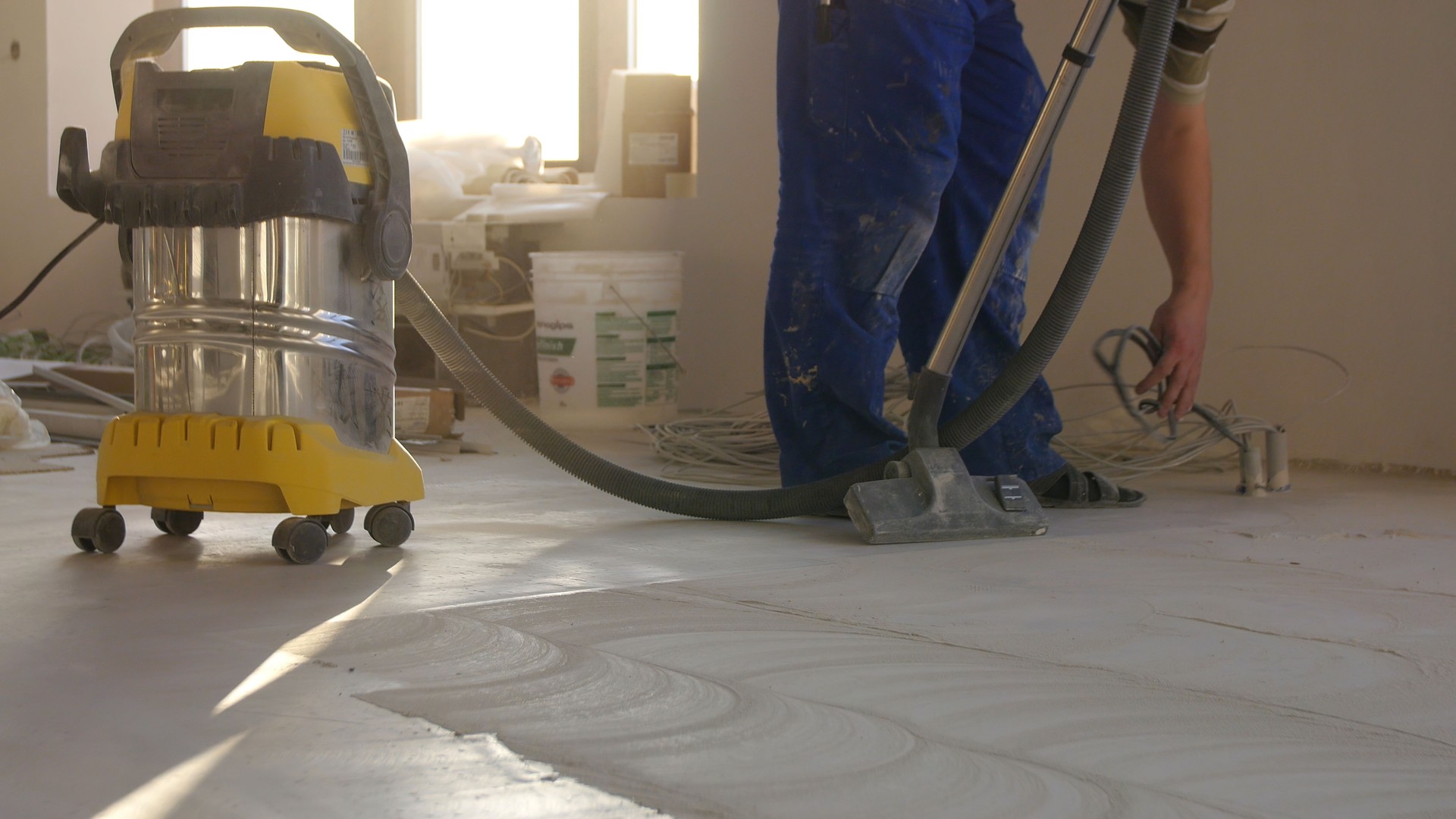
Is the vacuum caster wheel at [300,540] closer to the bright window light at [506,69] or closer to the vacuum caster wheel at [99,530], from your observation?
the vacuum caster wheel at [99,530]

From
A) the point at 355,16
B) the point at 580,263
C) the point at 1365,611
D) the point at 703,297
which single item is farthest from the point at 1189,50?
the point at 355,16

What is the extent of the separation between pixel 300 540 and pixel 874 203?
0.80 m

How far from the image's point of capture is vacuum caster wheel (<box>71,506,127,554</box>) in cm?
127

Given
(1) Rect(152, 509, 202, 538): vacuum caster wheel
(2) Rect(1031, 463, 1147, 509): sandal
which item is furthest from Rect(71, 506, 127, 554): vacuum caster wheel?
→ (2) Rect(1031, 463, 1147, 509): sandal

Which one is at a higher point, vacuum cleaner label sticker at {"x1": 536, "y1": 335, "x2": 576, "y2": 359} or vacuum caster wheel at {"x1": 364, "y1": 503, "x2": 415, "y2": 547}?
vacuum cleaner label sticker at {"x1": 536, "y1": 335, "x2": 576, "y2": 359}

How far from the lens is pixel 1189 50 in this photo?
5.36 ft

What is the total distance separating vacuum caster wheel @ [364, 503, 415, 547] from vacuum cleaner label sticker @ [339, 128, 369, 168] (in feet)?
1.21

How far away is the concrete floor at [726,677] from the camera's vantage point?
0.66 meters

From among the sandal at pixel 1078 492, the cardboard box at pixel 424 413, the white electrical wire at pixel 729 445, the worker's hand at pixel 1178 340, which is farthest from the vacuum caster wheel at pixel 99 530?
the worker's hand at pixel 1178 340

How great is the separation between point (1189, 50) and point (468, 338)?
2212mm

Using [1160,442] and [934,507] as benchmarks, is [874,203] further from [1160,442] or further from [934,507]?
[1160,442]

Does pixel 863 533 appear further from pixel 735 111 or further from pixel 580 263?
pixel 735 111

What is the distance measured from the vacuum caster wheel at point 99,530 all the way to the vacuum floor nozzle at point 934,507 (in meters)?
0.80

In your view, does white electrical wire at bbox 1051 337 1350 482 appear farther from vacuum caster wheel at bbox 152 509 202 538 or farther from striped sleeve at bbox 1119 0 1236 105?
vacuum caster wheel at bbox 152 509 202 538
